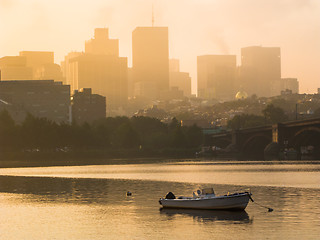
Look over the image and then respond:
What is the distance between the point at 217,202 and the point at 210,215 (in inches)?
119

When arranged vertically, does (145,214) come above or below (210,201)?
below

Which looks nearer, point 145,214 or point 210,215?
point 210,215

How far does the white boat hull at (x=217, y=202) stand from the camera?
7744 cm

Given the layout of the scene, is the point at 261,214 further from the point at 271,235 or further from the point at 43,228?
the point at 43,228

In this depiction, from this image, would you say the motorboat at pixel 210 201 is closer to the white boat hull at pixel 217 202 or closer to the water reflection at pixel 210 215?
the white boat hull at pixel 217 202

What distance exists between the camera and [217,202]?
78.2 metres

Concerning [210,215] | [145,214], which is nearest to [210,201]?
[210,215]

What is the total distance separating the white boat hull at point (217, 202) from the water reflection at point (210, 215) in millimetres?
636

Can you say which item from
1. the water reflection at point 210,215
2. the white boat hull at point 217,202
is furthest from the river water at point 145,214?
the white boat hull at point 217,202

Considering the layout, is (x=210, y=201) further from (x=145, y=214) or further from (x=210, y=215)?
(x=145, y=214)

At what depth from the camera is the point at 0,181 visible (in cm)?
13750

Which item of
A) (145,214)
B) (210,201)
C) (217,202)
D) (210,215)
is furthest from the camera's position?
(210,201)

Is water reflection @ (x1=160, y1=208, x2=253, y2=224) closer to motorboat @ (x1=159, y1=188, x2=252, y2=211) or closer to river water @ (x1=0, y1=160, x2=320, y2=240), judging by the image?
river water @ (x1=0, y1=160, x2=320, y2=240)

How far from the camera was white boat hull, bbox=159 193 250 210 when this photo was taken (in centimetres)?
7744
